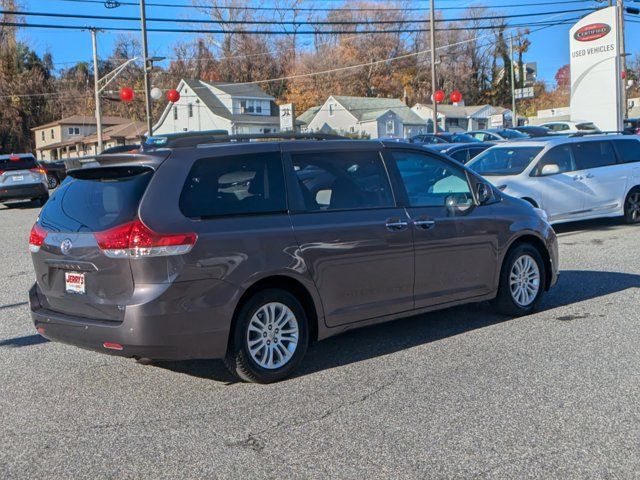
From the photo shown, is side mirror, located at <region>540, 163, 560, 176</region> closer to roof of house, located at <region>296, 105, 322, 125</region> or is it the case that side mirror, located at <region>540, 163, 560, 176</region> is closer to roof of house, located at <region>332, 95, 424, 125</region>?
roof of house, located at <region>332, 95, 424, 125</region>

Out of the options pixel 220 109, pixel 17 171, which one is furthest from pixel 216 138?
pixel 220 109

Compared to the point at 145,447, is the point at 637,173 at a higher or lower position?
higher

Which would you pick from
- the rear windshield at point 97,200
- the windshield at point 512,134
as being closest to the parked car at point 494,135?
the windshield at point 512,134

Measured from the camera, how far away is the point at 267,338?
5.27m

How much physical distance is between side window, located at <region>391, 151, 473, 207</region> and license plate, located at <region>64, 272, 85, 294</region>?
2.80m

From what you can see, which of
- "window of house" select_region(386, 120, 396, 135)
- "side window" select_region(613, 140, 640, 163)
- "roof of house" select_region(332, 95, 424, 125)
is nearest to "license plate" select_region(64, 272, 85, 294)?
"side window" select_region(613, 140, 640, 163)

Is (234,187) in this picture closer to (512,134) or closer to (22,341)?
(22,341)

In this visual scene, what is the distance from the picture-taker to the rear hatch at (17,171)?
21.6 m

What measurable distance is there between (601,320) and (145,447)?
15.3ft

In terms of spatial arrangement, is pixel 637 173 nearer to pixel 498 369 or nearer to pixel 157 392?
pixel 498 369

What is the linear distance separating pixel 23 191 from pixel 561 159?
53.3ft

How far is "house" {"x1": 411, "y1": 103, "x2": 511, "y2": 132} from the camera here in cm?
7525

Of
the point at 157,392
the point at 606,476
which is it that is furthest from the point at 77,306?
the point at 606,476

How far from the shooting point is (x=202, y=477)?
381 cm
